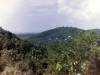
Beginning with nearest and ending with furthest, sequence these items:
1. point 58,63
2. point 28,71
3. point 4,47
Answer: point 58,63, point 28,71, point 4,47

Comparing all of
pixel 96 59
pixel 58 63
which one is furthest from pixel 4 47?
pixel 96 59

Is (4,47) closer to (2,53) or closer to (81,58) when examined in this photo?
(2,53)

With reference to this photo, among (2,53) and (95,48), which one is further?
(2,53)

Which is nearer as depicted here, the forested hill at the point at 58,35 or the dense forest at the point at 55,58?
the dense forest at the point at 55,58

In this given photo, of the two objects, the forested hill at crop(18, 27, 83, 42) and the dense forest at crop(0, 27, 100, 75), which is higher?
the forested hill at crop(18, 27, 83, 42)

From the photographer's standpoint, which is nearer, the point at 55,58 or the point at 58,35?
the point at 55,58

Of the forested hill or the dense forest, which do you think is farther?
the forested hill

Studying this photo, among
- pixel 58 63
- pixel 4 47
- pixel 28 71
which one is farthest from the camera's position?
pixel 4 47

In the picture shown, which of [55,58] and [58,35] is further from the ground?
[58,35]

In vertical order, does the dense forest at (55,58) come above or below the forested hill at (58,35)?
below

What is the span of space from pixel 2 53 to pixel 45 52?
8.08 m

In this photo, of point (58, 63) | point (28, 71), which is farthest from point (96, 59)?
point (28, 71)

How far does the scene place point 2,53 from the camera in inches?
2152

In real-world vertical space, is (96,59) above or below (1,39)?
below
